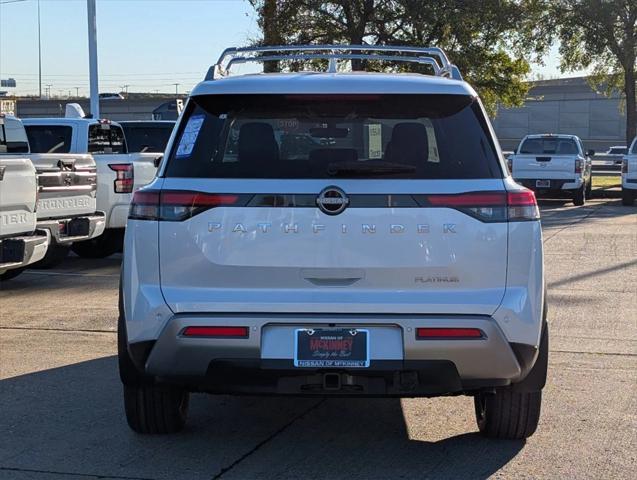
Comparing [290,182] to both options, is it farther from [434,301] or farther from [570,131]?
[570,131]

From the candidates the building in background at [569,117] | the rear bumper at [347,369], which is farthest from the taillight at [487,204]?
the building in background at [569,117]

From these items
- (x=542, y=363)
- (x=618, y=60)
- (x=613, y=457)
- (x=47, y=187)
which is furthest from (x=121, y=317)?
(x=618, y=60)

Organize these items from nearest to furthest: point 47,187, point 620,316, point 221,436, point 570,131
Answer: point 221,436 → point 620,316 → point 47,187 → point 570,131

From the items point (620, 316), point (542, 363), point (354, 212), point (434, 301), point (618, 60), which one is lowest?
point (620, 316)

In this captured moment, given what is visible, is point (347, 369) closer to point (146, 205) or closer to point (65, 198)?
point (146, 205)

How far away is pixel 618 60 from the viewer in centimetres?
3372

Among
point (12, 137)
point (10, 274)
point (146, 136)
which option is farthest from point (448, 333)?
point (146, 136)

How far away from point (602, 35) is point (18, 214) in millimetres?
27668

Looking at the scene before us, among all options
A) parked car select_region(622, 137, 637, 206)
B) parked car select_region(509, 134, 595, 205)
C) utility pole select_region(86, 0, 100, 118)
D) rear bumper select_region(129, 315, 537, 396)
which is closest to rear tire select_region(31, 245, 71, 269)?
rear bumper select_region(129, 315, 537, 396)

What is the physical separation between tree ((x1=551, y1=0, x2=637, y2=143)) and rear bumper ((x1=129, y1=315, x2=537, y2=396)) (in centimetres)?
2954

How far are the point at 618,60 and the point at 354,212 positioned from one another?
1229 inches

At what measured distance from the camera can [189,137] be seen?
15.8ft

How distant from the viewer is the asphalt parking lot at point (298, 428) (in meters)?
4.96

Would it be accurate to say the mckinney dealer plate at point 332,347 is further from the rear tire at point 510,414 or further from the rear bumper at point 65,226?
the rear bumper at point 65,226
